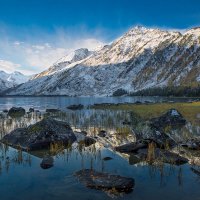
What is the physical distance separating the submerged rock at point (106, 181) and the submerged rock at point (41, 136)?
10997 mm

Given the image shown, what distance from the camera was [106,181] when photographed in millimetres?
17266

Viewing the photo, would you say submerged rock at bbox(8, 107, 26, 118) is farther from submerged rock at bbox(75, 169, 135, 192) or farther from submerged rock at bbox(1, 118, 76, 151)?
submerged rock at bbox(75, 169, 135, 192)

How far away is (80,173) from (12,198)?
16.7ft

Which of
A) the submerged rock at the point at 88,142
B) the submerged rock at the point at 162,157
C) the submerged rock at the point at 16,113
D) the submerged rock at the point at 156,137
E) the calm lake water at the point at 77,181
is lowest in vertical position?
the submerged rock at the point at 16,113

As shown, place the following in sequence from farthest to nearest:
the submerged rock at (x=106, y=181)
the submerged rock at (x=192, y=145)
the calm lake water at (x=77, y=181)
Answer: the submerged rock at (x=192, y=145), the submerged rock at (x=106, y=181), the calm lake water at (x=77, y=181)

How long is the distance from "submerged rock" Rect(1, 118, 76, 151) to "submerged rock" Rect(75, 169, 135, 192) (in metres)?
11.0

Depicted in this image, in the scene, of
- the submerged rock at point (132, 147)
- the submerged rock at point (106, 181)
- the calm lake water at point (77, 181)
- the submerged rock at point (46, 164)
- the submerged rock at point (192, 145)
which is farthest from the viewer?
the submerged rock at point (192, 145)

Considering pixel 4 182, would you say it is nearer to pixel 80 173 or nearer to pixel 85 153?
pixel 80 173

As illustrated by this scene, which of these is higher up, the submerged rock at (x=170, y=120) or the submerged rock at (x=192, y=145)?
the submerged rock at (x=170, y=120)

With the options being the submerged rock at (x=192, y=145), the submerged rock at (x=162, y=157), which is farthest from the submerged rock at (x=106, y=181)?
the submerged rock at (x=192, y=145)

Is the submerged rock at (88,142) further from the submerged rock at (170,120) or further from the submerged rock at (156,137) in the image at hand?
the submerged rock at (170,120)

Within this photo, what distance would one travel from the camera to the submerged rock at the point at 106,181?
1659cm

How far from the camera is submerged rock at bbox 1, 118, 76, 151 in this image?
96.4 ft

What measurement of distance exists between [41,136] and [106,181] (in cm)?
1456
